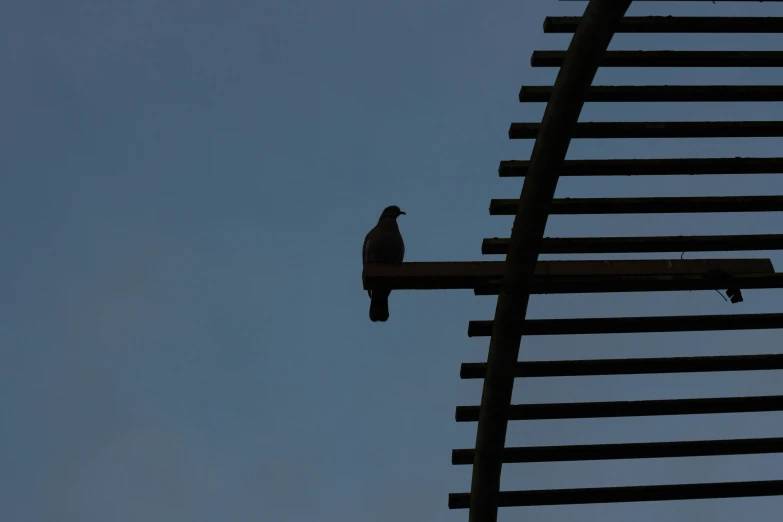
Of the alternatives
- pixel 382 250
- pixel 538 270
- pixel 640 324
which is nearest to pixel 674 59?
pixel 538 270

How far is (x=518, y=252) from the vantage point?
14.0 ft

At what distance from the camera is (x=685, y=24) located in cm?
420

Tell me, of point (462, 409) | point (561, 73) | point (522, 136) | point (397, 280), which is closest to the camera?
point (561, 73)

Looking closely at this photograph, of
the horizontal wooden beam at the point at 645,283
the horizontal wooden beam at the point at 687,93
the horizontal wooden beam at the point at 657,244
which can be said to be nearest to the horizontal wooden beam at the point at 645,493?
the horizontal wooden beam at the point at 645,283

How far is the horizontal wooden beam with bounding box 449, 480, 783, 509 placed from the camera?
506 centimetres

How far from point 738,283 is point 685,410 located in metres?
0.73

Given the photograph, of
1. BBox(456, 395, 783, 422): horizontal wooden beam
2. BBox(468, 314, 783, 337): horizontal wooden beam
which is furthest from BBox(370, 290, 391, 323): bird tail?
BBox(468, 314, 783, 337): horizontal wooden beam

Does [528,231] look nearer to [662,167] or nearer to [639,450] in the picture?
[662,167]

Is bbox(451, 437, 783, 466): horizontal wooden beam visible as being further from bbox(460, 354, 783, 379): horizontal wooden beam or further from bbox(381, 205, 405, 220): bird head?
bbox(381, 205, 405, 220): bird head

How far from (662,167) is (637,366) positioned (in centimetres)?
100

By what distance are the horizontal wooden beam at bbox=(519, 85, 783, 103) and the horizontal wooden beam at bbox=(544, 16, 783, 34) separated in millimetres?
258

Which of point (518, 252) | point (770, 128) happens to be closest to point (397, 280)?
point (518, 252)

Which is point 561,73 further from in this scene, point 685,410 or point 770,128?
point 685,410

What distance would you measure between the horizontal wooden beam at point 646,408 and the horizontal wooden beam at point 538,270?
700mm
